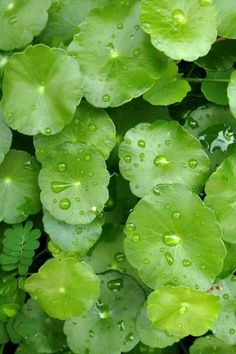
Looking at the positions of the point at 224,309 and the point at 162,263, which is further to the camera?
the point at 224,309

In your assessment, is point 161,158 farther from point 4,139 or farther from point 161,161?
point 4,139

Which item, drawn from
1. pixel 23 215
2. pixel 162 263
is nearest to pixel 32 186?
pixel 23 215

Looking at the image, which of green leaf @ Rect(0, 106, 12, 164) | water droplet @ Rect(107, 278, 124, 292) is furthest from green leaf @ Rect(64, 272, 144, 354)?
green leaf @ Rect(0, 106, 12, 164)

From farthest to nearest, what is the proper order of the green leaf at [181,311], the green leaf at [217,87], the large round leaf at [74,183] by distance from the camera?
the green leaf at [217,87]
the large round leaf at [74,183]
the green leaf at [181,311]

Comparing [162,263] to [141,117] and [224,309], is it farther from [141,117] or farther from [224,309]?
[141,117]

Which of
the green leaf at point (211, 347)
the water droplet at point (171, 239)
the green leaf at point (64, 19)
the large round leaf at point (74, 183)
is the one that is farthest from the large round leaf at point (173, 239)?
the green leaf at point (64, 19)

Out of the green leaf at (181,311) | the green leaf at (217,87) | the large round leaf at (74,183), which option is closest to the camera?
the green leaf at (181,311)

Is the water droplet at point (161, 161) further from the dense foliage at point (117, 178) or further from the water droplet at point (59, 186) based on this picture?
the water droplet at point (59, 186)
